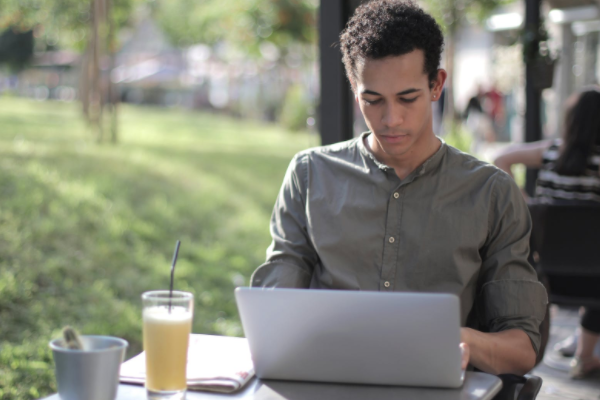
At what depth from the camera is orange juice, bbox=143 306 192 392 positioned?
1.13 metres

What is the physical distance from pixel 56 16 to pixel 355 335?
324 inches

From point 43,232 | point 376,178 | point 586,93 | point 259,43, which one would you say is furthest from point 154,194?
point 259,43

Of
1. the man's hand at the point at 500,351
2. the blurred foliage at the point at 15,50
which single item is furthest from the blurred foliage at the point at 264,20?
the man's hand at the point at 500,351

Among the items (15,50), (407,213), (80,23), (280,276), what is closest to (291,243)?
(280,276)

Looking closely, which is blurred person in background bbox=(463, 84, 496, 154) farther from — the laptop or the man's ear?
the laptop

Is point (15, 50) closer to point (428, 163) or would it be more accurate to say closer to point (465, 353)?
point (428, 163)

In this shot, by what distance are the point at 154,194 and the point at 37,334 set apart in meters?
3.02

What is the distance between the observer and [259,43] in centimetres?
1348

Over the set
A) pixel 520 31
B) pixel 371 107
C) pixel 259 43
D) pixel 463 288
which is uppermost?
pixel 259 43

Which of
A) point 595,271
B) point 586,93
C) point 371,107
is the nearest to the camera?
point 371,107

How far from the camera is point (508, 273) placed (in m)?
1.64

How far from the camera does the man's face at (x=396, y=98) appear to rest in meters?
1.61

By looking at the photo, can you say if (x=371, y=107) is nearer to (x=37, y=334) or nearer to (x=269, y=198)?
(x=37, y=334)

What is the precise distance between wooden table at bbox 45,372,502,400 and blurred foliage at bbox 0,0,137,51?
6.55 m
